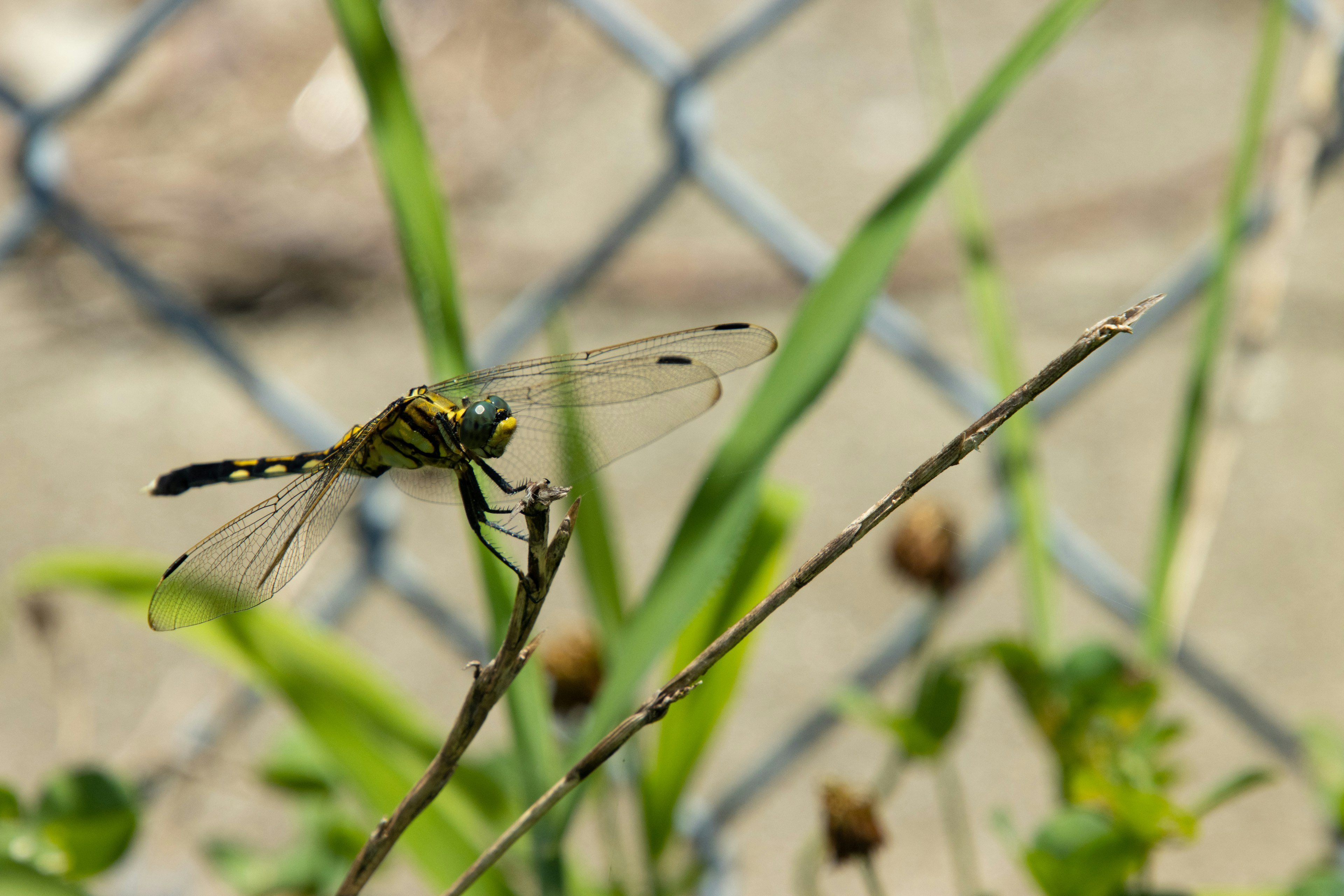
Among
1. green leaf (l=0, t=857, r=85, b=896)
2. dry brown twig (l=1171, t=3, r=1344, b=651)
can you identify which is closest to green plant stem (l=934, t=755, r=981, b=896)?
dry brown twig (l=1171, t=3, r=1344, b=651)

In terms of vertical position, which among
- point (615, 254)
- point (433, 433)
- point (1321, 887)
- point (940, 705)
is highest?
point (615, 254)

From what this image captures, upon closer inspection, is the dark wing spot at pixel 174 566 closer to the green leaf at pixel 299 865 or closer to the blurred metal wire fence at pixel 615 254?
the green leaf at pixel 299 865

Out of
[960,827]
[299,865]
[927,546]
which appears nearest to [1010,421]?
[927,546]

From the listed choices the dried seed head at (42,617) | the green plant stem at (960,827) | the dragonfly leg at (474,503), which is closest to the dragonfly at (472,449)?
the dragonfly leg at (474,503)

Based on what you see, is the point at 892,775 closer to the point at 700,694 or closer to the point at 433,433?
the point at 700,694

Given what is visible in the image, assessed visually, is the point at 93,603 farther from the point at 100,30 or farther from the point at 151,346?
the point at 100,30
